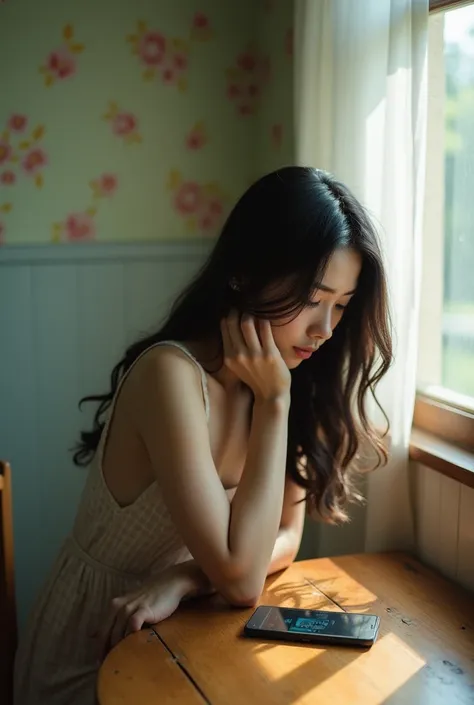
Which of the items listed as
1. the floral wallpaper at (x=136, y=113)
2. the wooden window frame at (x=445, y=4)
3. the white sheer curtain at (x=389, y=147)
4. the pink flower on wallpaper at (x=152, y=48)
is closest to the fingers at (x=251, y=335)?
the white sheer curtain at (x=389, y=147)

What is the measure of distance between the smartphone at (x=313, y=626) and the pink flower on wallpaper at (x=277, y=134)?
1.36 m

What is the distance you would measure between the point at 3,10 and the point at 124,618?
1.58m

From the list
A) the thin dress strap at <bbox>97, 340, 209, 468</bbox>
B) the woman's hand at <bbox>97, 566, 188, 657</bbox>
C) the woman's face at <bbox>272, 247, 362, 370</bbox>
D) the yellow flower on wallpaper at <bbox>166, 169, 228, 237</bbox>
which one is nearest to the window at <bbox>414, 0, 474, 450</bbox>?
the woman's face at <bbox>272, 247, 362, 370</bbox>

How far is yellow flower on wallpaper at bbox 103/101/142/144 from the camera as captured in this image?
234 centimetres

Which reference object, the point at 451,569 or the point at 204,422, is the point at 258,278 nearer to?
the point at 204,422

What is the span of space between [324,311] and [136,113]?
3.64 ft

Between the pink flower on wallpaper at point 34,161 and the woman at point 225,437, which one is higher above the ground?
the pink flower on wallpaper at point 34,161

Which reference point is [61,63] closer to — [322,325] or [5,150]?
[5,150]

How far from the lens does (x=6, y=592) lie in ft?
5.61

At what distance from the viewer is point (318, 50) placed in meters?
1.91

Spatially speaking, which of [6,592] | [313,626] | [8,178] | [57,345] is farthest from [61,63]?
[313,626]

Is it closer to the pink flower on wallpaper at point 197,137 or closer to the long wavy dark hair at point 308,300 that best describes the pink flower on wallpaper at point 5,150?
the pink flower on wallpaper at point 197,137

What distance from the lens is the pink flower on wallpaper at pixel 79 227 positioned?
234cm

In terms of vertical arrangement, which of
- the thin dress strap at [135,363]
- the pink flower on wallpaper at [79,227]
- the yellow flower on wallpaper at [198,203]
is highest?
the yellow flower on wallpaper at [198,203]
